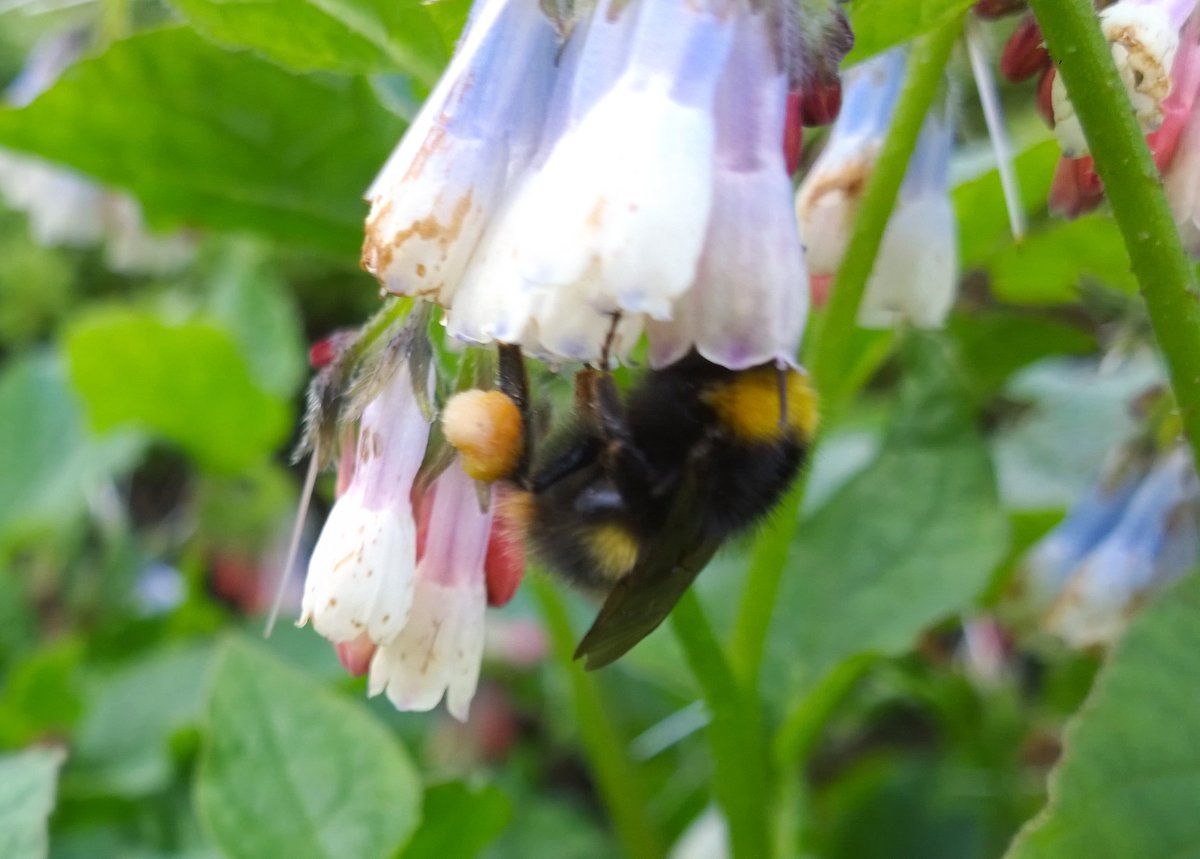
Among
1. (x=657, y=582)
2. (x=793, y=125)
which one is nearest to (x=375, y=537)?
(x=657, y=582)

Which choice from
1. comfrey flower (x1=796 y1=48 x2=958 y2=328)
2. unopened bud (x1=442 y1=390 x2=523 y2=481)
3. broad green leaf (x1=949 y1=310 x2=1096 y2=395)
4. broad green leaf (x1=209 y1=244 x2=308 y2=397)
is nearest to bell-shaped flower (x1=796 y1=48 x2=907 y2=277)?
comfrey flower (x1=796 y1=48 x2=958 y2=328)

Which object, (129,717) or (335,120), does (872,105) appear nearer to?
(335,120)

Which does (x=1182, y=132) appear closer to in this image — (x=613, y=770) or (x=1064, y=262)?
(x=1064, y=262)

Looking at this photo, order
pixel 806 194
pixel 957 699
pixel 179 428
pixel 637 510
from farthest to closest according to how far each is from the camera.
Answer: pixel 179 428 < pixel 957 699 < pixel 806 194 < pixel 637 510

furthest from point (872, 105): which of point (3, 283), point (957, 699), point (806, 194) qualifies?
point (3, 283)

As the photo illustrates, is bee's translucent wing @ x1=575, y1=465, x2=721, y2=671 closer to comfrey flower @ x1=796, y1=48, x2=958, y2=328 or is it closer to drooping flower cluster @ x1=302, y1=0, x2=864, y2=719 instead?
drooping flower cluster @ x1=302, y1=0, x2=864, y2=719

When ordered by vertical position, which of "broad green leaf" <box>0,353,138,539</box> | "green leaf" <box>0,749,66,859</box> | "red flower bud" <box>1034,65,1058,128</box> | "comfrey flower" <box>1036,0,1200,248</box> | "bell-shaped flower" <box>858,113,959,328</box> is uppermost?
"comfrey flower" <box>1036,0,1200,248</box>

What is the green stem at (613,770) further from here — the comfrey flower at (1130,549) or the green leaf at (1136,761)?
the green leaf at (1136,761)
